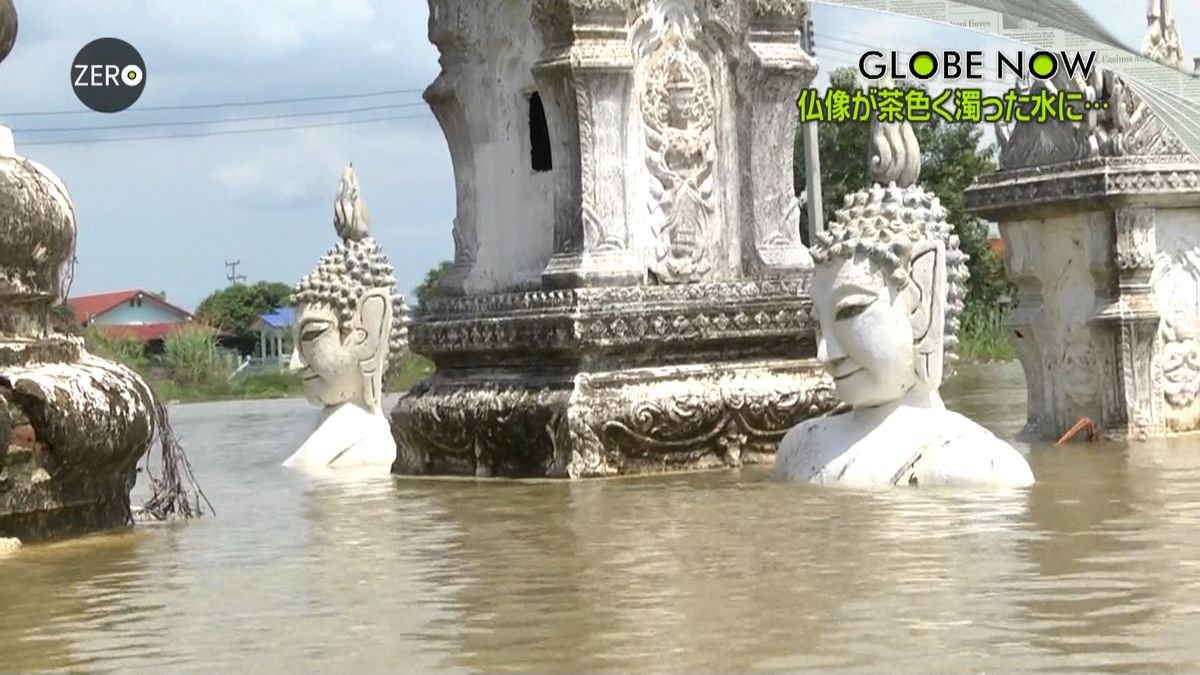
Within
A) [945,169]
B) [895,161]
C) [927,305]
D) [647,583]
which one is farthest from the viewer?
[945,169]

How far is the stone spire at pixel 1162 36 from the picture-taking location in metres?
11.7

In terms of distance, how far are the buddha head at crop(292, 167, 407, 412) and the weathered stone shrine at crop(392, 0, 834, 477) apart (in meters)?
0.88

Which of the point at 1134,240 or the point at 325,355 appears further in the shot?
the point at 325,355

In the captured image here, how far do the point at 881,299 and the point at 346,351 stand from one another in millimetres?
4139

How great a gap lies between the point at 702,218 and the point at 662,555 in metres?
4.22

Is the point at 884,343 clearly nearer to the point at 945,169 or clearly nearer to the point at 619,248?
the point at 619,248

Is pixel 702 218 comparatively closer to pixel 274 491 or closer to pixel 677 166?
pixel 677 166

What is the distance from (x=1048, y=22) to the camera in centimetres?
947

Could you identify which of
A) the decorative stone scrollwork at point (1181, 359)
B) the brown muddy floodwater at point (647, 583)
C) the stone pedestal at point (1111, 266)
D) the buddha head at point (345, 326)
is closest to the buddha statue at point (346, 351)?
the buddha head at point (345, 326)

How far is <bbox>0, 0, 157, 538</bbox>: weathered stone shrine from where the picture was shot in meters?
7.12

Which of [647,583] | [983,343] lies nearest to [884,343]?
[647,583]

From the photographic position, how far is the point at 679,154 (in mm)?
10297

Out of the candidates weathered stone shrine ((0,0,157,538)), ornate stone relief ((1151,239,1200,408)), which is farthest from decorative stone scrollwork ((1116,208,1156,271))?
weathered stone shrine ((0,0,157,538))

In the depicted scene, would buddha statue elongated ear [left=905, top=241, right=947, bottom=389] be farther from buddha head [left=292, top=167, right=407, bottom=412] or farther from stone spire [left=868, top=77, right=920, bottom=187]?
buddha head [left=292, top=167, right=407, bottom=412]
